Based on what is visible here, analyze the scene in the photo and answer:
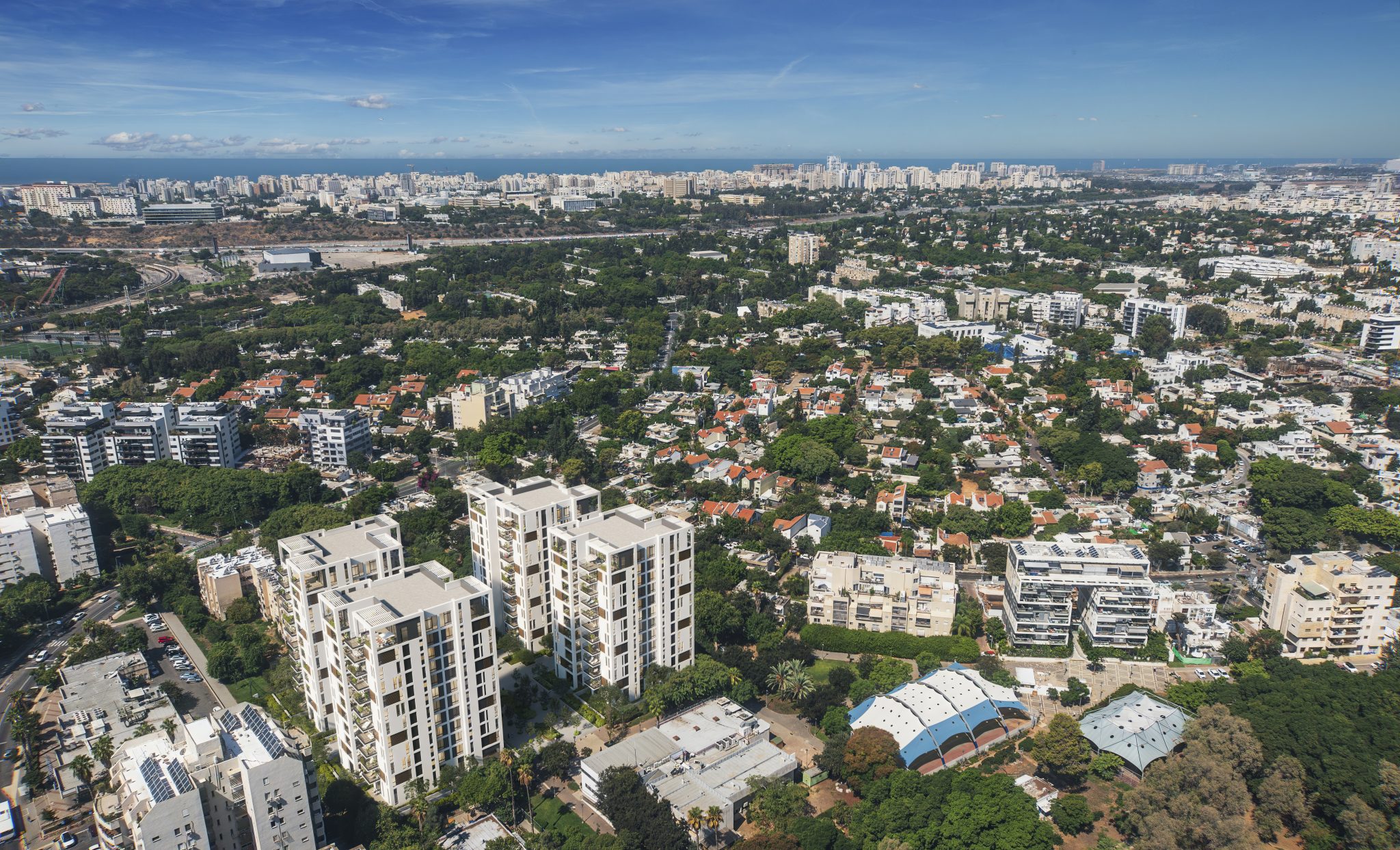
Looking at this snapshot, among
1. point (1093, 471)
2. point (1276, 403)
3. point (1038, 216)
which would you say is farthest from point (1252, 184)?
point (1093, 471)

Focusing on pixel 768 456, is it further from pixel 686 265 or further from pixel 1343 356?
pixel 686 265

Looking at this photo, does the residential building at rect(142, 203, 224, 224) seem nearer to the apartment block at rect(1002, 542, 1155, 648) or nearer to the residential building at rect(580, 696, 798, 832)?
the residential building at rect(580, 696, 798, 832)

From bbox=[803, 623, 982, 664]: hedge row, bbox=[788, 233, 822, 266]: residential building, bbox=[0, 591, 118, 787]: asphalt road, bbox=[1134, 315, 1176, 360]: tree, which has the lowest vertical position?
bbox=[0, 591, 118, 787]: asphalt road

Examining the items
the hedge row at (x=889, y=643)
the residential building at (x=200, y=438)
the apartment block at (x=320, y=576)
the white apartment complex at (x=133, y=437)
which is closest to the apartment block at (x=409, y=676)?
the apartment block at (x=320, y=576)

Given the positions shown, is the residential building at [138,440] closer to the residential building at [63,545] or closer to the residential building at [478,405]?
the residential building at [63,545]

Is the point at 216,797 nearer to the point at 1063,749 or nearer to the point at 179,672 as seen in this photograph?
the point at 179,672

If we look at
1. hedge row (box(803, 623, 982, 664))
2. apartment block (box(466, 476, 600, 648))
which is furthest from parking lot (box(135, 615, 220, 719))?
hedge row (box(803, 623, 982, 664))
